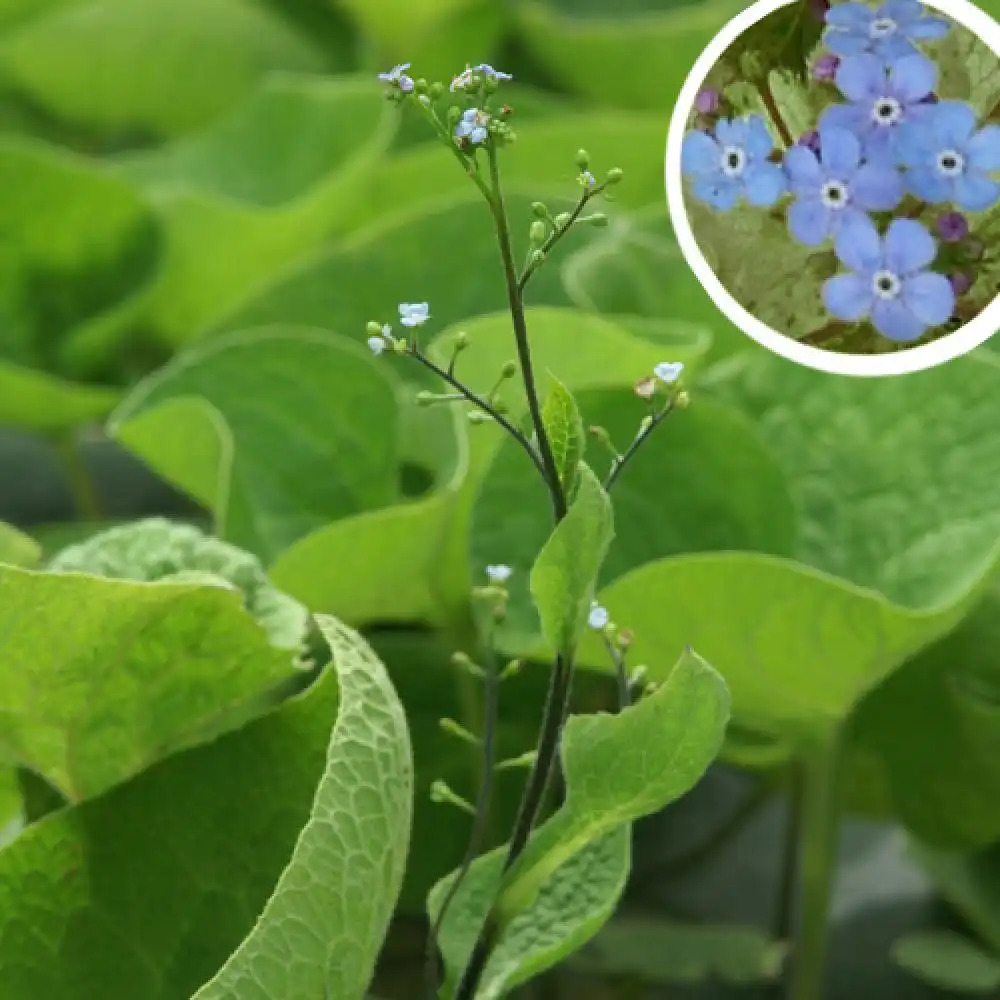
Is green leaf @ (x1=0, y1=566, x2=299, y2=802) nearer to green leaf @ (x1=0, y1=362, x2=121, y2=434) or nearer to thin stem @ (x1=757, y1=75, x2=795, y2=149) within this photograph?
thin stem @ (x1=757, y1=75, x2=795, y2=149)

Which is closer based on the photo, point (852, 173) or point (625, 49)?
point (852, 173)

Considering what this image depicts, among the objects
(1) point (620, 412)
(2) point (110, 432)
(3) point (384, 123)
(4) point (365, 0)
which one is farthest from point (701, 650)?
(4) point (365, 0)

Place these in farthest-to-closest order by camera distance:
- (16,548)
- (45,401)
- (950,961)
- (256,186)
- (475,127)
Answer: (256,186), (45,401), (950,961), (16,548), (475,127)

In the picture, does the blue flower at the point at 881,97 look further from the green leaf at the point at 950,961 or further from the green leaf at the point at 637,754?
the green leaf at the point at 950,961

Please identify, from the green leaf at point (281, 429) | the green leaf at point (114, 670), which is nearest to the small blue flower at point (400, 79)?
the green leaf at point (114, 670)

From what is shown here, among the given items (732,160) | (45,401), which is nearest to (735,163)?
(732,160)

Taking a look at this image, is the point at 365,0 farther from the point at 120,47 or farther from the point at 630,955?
the point at 630,955

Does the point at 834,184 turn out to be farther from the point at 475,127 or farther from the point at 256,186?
the point at 256,186
